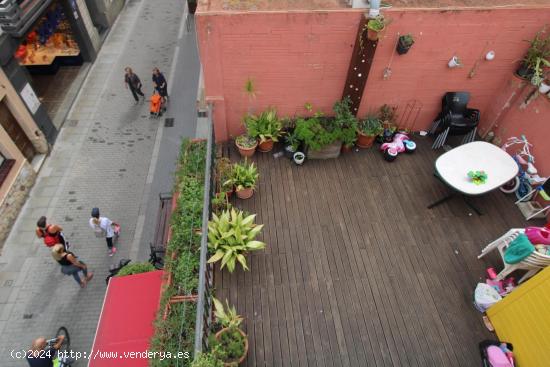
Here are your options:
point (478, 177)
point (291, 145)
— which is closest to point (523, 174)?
point (478, 177)

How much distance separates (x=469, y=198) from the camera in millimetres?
6777

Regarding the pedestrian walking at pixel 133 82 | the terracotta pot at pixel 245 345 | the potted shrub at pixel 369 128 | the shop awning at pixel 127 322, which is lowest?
the pedestrian walking at pixel 133 82

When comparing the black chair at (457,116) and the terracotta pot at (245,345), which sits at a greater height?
the black chair at (457,116)

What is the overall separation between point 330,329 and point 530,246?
314 centimetres

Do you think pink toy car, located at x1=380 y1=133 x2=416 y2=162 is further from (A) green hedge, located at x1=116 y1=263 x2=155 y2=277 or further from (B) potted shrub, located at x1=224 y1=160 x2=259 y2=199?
(A) green hedge, located at x1=116 y1=263 x2=155 y2=277

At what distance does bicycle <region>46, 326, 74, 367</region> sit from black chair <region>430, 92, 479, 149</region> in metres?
9.18

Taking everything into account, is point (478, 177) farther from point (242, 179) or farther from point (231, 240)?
point (231, 240)

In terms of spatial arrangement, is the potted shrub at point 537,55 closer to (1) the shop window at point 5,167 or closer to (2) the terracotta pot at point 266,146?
(2) the terracotta pot at point 266,146

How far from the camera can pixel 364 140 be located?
7.48m

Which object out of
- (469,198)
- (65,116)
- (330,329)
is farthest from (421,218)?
(65,116)

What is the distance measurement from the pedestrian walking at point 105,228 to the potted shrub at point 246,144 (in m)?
4.13

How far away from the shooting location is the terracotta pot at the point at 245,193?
21.5 feet

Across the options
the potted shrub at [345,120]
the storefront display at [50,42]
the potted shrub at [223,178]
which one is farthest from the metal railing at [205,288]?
the storefront display at [50,42]

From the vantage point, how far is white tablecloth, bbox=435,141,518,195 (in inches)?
241
